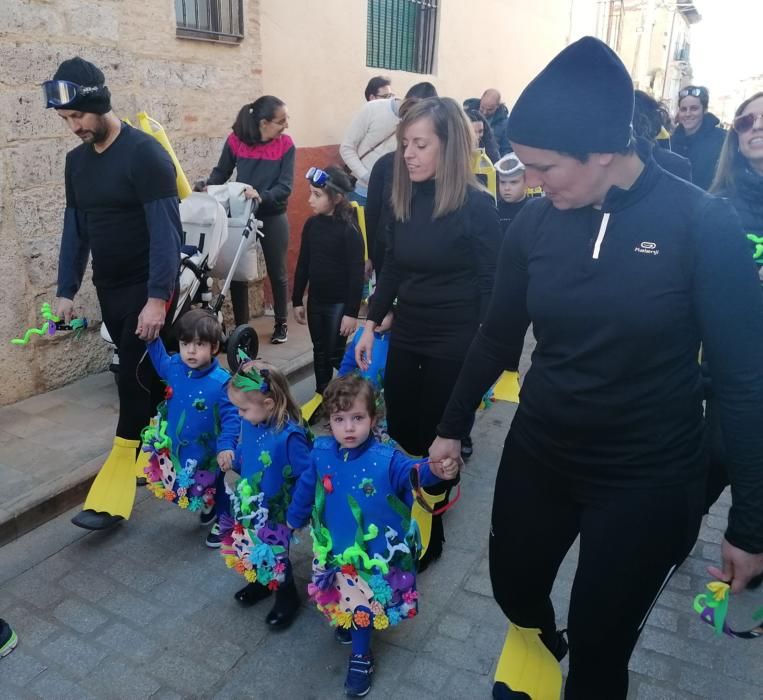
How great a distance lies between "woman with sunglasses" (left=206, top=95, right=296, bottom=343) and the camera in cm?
550

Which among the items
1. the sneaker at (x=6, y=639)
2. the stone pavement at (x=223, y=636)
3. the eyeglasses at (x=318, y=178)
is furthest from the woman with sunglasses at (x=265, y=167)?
→ the sneaker at (x=6, y=639)

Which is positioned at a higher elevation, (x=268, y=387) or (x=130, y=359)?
(x=268, y=387)

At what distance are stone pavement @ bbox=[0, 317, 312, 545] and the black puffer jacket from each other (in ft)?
12.3

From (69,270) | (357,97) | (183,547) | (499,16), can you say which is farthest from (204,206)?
(499,16)

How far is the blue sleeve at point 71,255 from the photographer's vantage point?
11.6ft

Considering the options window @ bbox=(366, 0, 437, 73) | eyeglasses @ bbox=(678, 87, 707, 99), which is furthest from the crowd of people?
window @ bbox=(366, 0, 437, 73)

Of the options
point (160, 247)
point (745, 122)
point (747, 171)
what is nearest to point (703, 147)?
point (745, 122)

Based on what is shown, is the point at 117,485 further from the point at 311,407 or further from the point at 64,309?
the point at 311,407

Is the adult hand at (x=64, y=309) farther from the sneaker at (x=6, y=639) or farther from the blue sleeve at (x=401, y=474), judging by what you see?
the blue sleeve at (x=401, y=474)

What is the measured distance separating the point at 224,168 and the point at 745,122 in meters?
3.90

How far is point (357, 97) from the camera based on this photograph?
8055 millimetres

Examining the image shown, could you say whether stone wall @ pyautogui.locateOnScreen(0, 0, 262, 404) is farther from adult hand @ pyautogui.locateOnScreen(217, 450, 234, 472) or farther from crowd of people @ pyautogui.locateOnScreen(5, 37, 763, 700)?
adult hand @ pyautogui.locateOnScreen(217, 450, 234, 472)

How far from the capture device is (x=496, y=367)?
7.10 feet

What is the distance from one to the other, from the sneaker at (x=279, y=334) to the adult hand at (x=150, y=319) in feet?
9.64
